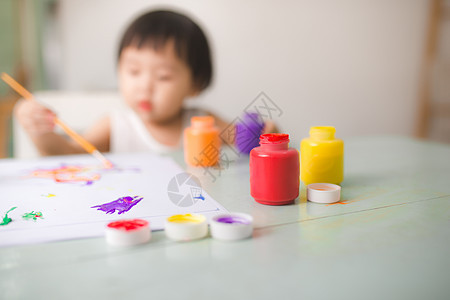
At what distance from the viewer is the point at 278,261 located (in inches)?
14.7

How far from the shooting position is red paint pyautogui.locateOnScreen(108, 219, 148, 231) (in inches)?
17.0

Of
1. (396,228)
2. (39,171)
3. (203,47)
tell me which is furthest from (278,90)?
(396,228)

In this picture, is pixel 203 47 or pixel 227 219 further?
pixel 203 47

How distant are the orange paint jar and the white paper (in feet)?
0.14

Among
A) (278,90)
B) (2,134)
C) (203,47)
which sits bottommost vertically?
(2,134)

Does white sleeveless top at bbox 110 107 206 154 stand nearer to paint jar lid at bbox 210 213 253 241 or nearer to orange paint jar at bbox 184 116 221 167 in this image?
orange paint jar at bbox 184 116 221 167

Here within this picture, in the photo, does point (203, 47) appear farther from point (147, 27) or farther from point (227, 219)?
point (227, 219)

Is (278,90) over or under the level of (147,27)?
under

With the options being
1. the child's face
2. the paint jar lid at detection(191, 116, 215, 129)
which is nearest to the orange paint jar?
the paint jar lid at detection(191, 116, 215, 129)

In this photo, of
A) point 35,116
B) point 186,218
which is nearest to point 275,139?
point 186,218

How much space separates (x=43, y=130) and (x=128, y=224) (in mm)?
657

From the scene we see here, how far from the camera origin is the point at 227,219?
0.45 metres

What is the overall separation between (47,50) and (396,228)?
1713 millimetres

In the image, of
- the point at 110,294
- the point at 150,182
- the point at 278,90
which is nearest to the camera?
the point at 110,294
